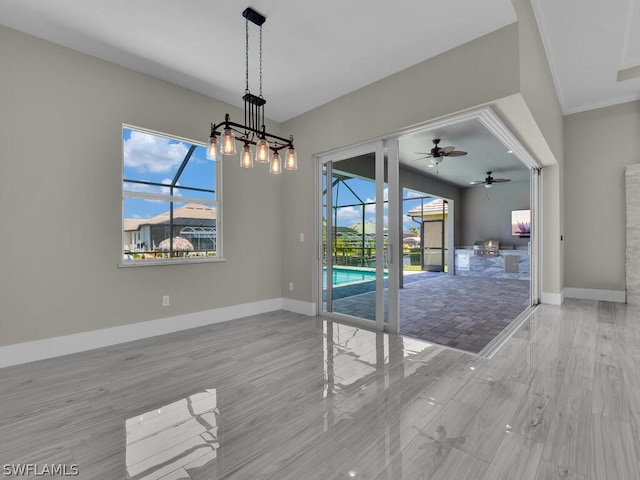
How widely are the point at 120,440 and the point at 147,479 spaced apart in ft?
1.44

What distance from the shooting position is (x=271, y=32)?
9.26ft

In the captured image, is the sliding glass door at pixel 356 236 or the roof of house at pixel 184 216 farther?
the sliding glass door at pixel 356 236

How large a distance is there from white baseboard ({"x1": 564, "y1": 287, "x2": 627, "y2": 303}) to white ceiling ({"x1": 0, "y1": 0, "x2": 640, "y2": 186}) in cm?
346

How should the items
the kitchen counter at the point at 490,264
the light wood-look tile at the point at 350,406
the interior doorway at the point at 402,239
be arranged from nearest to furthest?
the light wood-look tile at the point at 350,406 < the interior doorway at the point at 402,239 < the kitchen counter at the point at 490,264

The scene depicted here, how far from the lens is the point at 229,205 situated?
4.30 metres

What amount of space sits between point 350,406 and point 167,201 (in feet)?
10.6

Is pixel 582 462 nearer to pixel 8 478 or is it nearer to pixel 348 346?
pixel 348 346

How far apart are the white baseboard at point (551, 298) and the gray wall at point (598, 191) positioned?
0.95m

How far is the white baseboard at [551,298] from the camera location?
16.5 feet

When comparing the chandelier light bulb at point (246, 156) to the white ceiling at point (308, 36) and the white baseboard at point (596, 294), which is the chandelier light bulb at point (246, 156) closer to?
the white ceiling at point (308, 36)

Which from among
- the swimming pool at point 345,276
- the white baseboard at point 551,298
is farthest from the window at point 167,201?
the white baseboard at point 551,298

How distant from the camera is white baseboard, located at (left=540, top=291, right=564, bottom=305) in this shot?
502 centimetres

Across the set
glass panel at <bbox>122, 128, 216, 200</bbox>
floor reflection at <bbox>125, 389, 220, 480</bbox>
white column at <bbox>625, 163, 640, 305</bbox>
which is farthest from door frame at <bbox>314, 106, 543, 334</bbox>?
floor reflection at <bbox>125, 389, 220, 480</bbox>

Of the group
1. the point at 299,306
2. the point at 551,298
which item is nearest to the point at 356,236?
the point at 299,306
